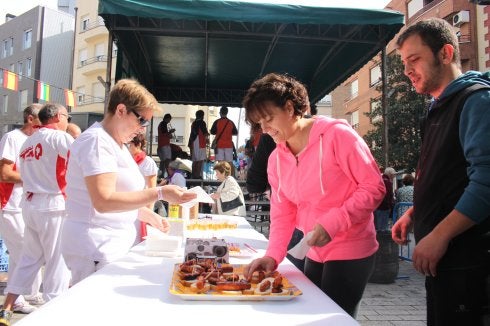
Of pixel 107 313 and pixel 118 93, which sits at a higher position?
pixel 118 93

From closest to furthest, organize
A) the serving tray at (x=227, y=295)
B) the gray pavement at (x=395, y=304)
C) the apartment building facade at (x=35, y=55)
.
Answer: the serving tray at (x=227, y=295)
the gray pavement at (x=395, y=304)
the apartment building facade at (x=35, y=55)

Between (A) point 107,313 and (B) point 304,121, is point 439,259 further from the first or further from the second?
(A) point 107,313

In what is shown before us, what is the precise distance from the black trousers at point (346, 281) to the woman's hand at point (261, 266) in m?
0.22

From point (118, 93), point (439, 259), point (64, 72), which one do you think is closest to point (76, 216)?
point (118, 93)

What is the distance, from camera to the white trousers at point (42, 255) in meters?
3.67

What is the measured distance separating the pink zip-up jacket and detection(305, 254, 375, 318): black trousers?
1.2 inches

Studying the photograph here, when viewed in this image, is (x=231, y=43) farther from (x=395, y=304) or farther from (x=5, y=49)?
(x=5, y=49)

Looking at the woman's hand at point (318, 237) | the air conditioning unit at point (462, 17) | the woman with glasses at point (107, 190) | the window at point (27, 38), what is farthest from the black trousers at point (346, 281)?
the window at point (27, 38)

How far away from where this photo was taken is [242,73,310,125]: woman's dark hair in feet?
5.97

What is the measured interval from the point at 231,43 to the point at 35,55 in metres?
30.3

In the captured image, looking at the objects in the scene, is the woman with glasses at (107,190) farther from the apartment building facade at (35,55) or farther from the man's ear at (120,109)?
the apartment building facade at (35,55)

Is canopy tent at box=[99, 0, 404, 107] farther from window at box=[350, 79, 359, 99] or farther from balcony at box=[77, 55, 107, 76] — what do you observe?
window at box=[350, 79, 359, 99]

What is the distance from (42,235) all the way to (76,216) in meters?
2.09

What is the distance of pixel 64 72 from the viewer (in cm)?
3450
